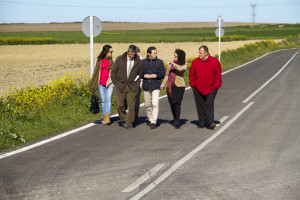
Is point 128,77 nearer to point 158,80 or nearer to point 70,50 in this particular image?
point 158,80

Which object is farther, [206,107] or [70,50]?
[70,50]

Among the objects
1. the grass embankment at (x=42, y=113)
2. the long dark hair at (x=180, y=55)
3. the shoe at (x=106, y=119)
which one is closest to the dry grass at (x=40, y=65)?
the grass embankment at (x=42, y=113)

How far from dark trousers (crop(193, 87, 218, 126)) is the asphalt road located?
1.05 ft

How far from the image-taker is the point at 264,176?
294 inches

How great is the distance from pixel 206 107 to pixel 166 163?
13.3ft

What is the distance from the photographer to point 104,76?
12547 millimetres

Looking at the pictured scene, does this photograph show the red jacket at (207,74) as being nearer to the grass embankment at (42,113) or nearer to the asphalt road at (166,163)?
the asphalt road at (166,163)

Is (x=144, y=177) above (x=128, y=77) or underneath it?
underneath

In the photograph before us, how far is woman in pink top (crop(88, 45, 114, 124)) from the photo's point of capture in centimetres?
1250

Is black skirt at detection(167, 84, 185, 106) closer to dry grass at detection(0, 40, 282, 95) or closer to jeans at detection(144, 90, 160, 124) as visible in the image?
jeans at detection(144, 90, 160, 124)

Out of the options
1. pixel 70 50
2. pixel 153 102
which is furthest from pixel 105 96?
pixel 70 50

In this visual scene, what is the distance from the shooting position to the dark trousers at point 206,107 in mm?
11977

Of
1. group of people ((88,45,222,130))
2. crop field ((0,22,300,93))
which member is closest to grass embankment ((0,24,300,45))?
crop field ((0,22,300,93))

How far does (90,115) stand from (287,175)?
7.50 metres
